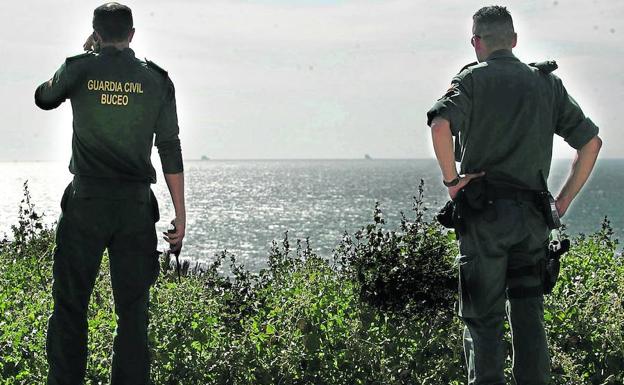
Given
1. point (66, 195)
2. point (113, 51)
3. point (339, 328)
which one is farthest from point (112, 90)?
point (339, 328)

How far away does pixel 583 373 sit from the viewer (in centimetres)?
613

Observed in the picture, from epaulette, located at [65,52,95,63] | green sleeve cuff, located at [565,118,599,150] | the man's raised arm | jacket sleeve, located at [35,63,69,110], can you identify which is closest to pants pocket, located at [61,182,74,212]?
jacket sleeve, located at [35,63,69,110]

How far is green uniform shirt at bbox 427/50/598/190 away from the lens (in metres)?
4.86

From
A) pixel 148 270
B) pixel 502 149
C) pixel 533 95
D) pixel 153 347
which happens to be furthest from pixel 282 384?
pixel 533 95

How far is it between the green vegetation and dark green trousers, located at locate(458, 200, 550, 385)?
88 centimetres

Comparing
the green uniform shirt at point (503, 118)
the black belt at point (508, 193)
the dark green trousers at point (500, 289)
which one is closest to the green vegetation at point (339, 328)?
the dark green trousers at point (500, 289)

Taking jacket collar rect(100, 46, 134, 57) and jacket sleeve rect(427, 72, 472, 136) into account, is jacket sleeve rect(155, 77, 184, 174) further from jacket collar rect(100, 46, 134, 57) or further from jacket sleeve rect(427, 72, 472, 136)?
jacket sleeve rect(427, 72, 472, 136)

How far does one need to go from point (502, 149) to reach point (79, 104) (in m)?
2.67

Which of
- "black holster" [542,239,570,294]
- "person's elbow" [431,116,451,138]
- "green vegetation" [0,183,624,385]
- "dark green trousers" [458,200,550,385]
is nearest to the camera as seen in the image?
"person's elbow" [431,116,451,138]

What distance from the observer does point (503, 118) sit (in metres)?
4.87

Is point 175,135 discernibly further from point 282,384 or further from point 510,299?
point 510,299

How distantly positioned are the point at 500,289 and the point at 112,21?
117 inches

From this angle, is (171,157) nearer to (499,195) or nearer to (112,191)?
(112,191)

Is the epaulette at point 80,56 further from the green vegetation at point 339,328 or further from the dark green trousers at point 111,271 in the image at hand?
the green vegetation at point 339,328
